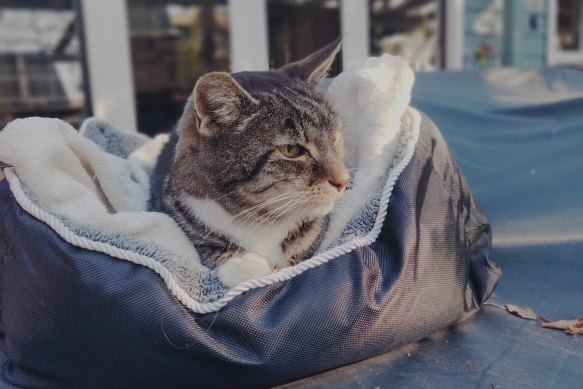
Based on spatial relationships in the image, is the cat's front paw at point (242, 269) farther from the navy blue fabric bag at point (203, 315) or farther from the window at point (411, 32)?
the window at point (411, 32)

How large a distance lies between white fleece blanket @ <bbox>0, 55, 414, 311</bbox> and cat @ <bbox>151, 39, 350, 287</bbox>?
0.07 m

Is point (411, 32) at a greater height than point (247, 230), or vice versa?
point (411, 32)

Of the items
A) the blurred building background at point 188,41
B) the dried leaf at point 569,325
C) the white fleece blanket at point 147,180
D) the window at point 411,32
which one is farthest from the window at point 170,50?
the dried leaf at point 569,325

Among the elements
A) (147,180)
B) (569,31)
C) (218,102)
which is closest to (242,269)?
(218,102)

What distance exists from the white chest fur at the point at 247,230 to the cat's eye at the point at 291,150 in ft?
0.56

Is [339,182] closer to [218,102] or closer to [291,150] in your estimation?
[291,150]

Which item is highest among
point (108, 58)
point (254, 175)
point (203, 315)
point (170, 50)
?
point (170, 50)

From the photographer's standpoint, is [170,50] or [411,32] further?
[170,50]

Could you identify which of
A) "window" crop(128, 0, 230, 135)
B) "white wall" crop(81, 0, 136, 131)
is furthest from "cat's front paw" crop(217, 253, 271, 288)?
"window" crop(128, 0, 230, 135)

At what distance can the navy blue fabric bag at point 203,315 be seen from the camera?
1051 mm

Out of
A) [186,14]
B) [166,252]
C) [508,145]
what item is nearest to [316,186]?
[166,252]

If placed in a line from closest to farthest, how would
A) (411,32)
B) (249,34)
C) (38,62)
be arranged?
(249,34)
(38,62)
(411,32)

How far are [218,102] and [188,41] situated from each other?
4.24 metres

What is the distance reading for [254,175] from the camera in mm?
1312
